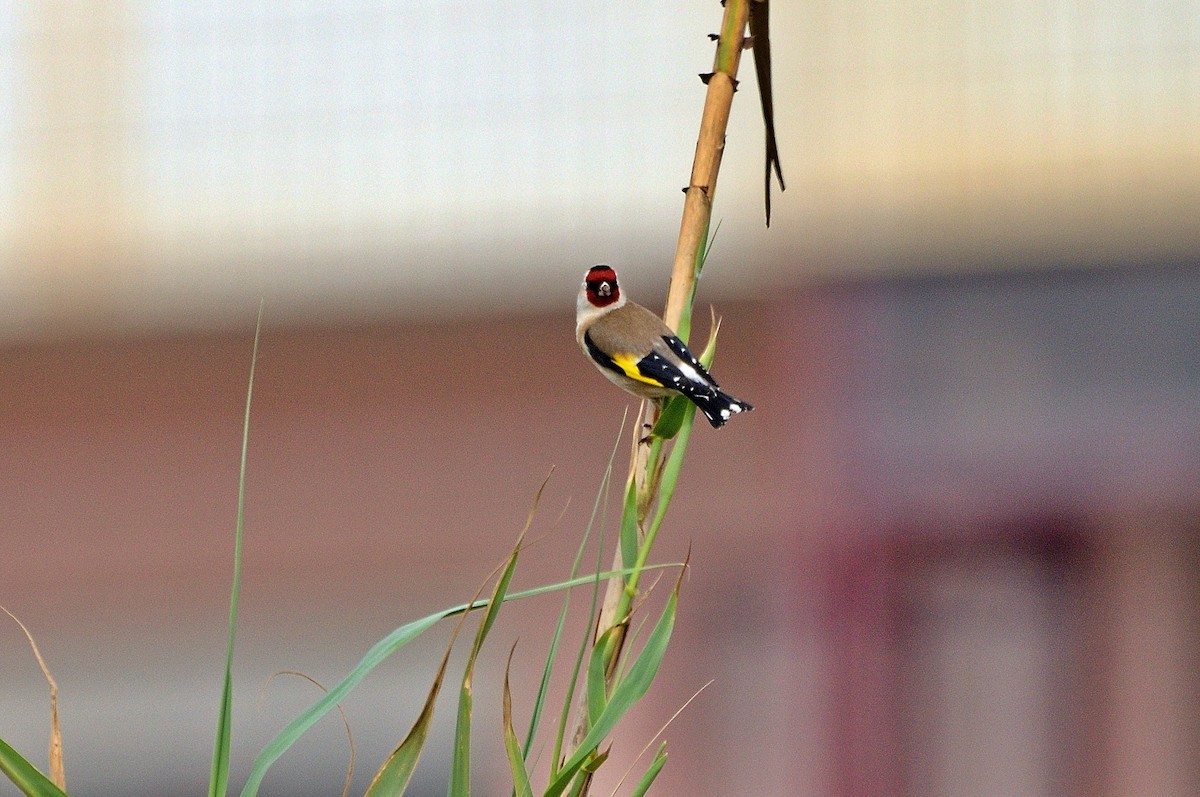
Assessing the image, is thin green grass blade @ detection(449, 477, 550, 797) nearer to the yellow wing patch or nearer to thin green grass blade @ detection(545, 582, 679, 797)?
thin green grass blade @ detection(545, 582, 679, 797)

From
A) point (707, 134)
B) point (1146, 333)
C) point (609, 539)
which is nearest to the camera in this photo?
point (707, 134)

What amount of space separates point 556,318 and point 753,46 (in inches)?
77.9

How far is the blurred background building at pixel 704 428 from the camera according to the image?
7.04 ft

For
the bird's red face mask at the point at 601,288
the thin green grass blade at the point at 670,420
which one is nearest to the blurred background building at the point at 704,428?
the bird's red face mask at the point at 601,288

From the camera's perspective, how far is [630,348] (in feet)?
2.57

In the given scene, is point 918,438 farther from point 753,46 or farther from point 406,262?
point 753,46

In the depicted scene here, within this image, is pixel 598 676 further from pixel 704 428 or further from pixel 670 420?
pixel 704 428

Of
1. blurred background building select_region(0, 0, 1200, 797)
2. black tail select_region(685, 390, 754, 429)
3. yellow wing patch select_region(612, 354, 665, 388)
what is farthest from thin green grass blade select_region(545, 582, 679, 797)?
blurred background building select_region(0, 0, 1200, 797)

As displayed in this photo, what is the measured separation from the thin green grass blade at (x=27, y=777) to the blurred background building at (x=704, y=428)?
1.89 m

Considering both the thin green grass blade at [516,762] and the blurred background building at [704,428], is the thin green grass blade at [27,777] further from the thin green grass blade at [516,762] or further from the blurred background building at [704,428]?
the blurred background building at [704,428]

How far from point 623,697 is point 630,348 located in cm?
50

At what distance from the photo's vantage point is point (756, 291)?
226cm

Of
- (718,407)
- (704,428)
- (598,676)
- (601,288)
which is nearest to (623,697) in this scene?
(598,676)

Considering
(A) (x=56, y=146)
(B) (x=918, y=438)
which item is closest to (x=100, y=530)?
(A) (x=56, y=146)
